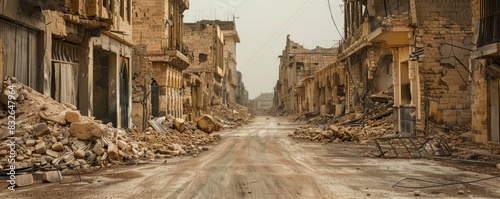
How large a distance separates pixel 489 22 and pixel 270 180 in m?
9.10

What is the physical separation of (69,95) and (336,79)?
2766 centimetres

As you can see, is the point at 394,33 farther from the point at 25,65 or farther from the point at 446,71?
the point at 25,65

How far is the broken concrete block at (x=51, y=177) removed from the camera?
343 inches

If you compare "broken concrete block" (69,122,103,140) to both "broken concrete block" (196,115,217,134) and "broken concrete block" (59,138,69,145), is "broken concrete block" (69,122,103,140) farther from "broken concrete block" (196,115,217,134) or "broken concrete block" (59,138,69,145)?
"broken concrete block" (196,115,217,134)

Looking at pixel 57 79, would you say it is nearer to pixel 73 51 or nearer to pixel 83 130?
pixel 73 51

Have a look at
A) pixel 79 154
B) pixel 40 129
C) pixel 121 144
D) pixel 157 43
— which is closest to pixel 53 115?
pixel 40 129

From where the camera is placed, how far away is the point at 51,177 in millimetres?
8812

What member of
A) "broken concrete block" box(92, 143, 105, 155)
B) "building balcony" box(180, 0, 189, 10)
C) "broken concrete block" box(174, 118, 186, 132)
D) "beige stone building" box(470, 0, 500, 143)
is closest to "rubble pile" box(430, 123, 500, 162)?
"beige stone building" box(470, 0, 500, 143)

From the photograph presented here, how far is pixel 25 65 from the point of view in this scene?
13.0 m

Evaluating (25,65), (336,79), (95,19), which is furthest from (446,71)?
(336,79)

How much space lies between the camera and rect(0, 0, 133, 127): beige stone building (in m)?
12.4

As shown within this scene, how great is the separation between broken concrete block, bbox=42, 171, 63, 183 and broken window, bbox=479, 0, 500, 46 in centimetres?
1122

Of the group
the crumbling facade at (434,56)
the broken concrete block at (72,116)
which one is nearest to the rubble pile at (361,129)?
the crumbling facade at (434,56)

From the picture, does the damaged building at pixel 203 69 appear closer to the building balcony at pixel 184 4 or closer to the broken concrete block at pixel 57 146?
the building balcony at pixel 184 4
